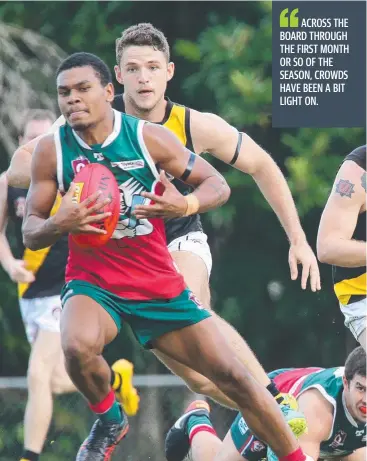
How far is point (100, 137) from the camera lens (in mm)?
6422

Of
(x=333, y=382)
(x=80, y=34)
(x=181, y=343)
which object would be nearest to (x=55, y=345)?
(x=333, y=382)

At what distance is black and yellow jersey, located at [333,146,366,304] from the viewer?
7.89 meters

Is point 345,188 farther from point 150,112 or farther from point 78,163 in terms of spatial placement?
point 78,163

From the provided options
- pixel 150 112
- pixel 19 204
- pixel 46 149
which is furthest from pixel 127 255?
pixel 19 204

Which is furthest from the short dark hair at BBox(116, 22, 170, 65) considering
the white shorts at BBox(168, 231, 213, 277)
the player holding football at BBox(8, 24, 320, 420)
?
the white shorts at BBox(168, 231, 213, 277)

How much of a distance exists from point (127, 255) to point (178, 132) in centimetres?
143

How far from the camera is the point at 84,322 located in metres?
6.26

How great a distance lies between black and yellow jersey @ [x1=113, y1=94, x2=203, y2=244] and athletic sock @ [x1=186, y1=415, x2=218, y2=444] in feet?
4.87

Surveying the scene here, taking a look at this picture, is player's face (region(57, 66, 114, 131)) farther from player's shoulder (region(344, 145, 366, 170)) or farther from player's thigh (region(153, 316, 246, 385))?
player's shoulder (region(344, 145, 366, 170))

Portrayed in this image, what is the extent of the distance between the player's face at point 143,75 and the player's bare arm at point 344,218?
3.77 ft

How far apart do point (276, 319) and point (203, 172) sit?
8544 millimetres

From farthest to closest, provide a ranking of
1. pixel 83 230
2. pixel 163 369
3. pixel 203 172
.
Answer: pixel 163 369 < pixel 203 172 < pixel 83 230

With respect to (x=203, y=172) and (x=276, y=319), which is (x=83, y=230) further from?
(x=276, y=319)

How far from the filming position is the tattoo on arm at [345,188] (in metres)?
7.75
